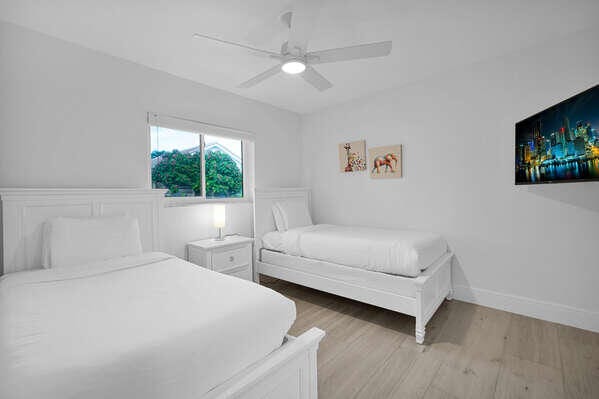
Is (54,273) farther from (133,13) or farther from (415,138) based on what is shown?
(415,138)

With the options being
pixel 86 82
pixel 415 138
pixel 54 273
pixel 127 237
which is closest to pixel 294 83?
pixel 415 138

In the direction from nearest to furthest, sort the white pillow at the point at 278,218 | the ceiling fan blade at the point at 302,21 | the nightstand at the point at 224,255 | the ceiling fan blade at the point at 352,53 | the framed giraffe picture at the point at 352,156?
1. the ceiling fan blade at the point at 302,21
2. the ceiling fan blade at the point at 352,53
3. the nightstand at the point at 224,255
4. the white pillow at the point at 278,218
5. the framed giraffe picture at the point at 352,156

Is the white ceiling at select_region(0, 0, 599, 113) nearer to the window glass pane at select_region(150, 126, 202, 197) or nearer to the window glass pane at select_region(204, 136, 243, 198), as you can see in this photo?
the window glass pane at select_region(150, 126, 202, 197)

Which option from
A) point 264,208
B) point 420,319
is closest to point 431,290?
point 420,319

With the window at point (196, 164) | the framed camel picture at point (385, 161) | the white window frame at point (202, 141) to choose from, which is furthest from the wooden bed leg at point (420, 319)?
the window at point (196, 164)

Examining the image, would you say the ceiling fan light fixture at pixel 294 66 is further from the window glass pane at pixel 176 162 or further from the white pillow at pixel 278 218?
the white pillow at pixel 278 218

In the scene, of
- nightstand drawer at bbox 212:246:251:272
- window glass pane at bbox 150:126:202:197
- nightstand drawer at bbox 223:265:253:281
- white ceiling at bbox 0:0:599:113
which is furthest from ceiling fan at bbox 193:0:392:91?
nightstand drawer at bbox 223:265:253:281

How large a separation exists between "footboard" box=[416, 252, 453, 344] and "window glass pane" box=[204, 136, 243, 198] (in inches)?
97.6

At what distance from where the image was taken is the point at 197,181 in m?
3.23

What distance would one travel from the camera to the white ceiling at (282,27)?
1.83 m

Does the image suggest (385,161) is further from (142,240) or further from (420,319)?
(142,240)

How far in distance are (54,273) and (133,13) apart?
1.82 m

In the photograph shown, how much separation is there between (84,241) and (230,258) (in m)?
1.26

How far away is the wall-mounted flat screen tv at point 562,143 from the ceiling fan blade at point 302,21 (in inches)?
66.1
